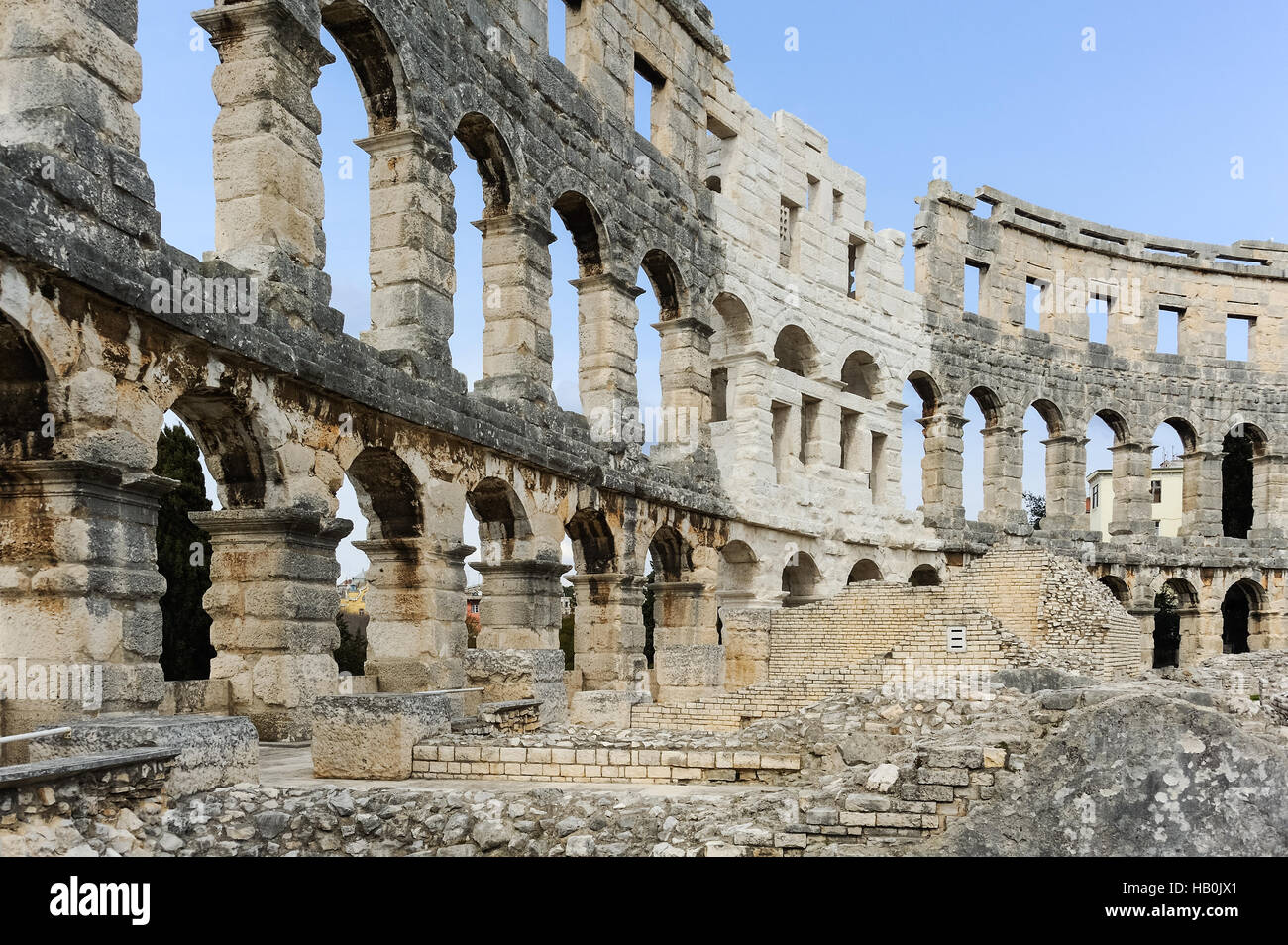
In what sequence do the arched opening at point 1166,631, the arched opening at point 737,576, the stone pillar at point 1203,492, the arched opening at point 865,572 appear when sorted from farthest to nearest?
the arched opening at point 1166,631 → the stone pillar at point 1203,492 → the arched opening at point 865,572 → the arched opening at point 737,576

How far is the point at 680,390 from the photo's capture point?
20.1 m

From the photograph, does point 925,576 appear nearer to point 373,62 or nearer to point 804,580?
point 804,580

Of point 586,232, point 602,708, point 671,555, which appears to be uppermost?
point 586,232

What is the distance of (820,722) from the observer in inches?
429

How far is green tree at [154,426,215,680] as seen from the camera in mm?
20750

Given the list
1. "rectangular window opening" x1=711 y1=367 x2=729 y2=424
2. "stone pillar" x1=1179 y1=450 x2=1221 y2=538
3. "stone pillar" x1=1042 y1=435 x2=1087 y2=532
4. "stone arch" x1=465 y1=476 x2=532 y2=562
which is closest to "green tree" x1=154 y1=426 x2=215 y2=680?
"stone arch" x1=465 y1=476 x2=532 y2=562

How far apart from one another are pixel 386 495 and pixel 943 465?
56.3ft

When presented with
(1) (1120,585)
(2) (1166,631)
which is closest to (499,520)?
(1) (1120,585)

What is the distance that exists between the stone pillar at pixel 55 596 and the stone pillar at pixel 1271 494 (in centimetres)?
2946

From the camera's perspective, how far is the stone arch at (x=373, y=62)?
12.2m

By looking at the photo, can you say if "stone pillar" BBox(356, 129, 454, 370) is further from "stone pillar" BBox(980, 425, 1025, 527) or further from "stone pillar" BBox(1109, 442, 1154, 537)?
"stone pillar" BBox(1109, 442, 1154, 537)

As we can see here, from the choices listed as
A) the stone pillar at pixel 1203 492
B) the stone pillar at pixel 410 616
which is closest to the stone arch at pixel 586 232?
the stone pillar at pixel 410 616

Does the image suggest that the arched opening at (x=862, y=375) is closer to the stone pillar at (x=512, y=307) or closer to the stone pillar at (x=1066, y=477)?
the stone pillar at (x=1066, y=477)

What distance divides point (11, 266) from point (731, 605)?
1524 centimetres
